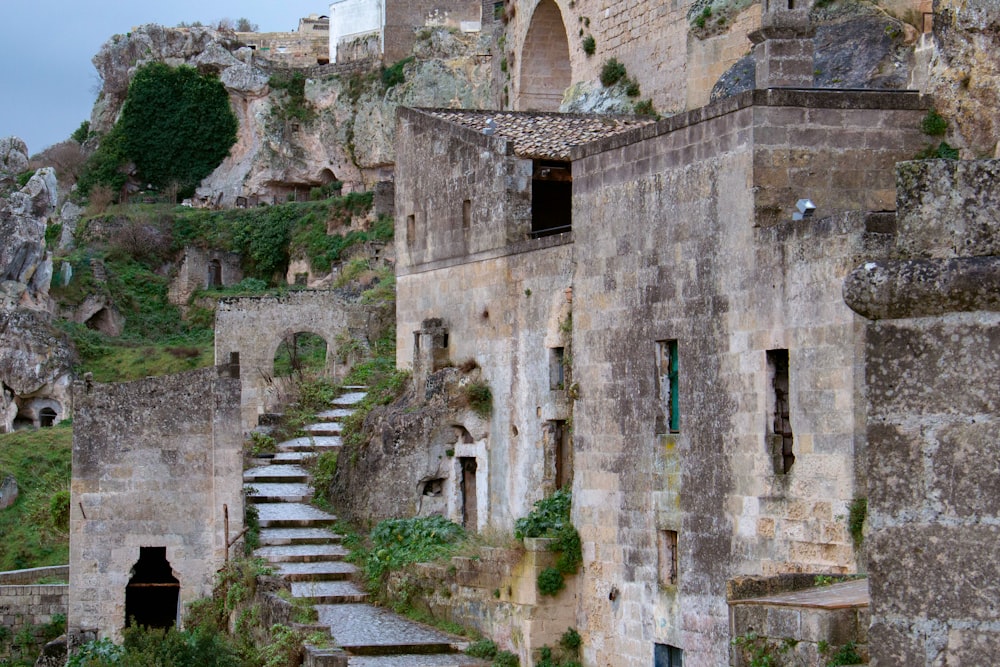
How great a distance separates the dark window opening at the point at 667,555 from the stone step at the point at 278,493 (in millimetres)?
10401

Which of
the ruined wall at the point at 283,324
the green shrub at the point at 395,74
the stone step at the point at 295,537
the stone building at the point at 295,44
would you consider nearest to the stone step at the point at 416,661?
the stone step at the point at 295,537

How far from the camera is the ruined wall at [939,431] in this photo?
15.4 feet

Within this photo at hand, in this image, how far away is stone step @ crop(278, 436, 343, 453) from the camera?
2784cm

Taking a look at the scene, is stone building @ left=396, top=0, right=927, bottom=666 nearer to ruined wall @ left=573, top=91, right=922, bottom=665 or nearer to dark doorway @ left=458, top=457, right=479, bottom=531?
ruined wall @ left=573, top=91, right=922, bottom=665

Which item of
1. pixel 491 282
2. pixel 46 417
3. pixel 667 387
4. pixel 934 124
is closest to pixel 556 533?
pixel 667 387

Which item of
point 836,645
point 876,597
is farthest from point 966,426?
point 836,645

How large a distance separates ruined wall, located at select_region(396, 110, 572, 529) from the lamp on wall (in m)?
5.54

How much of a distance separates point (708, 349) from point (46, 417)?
3543 cm

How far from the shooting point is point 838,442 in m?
13.6

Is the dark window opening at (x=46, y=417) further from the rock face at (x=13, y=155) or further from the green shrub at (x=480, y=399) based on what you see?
the green shrub at (x=480, y=399)

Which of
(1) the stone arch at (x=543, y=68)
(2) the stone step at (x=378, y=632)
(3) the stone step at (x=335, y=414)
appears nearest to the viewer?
(2) the stone step at (x=378, y=632)

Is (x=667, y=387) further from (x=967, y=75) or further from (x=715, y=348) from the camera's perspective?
(x=967, y=75)

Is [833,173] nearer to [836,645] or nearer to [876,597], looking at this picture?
[836,645]

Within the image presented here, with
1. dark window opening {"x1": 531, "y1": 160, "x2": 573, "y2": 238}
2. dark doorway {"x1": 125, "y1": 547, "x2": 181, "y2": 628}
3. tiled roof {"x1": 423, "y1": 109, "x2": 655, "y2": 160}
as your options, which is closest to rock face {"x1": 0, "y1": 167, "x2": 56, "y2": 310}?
tiled roof {"x1": 423, "y1": 109, "x2": 655, "y2": 160}
